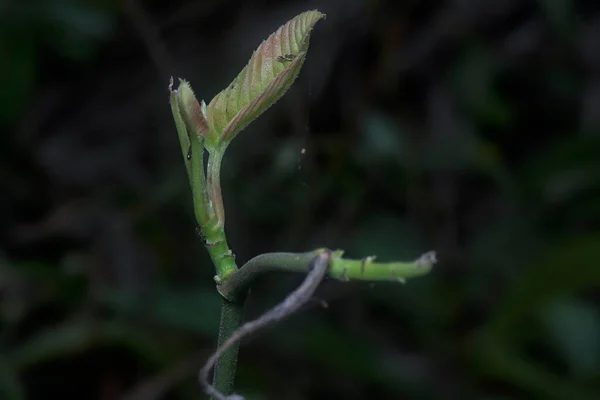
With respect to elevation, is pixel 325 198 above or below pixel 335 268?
above

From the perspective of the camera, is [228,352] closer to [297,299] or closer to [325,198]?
[297,299]

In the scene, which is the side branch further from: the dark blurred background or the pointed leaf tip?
the dark blurred background

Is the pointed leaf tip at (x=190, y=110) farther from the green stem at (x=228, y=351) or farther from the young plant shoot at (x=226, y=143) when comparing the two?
the green stem at (x=228, y=351)

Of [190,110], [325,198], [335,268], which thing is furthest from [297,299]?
[325,198]

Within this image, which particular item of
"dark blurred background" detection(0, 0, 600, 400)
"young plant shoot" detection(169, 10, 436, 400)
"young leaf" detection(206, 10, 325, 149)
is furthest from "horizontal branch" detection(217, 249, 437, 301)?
"dark blurred background" detection(0, 0, 600, 400)

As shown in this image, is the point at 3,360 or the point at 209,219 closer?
the point at 209,219

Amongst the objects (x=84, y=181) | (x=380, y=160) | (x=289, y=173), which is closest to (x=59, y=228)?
(x=84, y=181)

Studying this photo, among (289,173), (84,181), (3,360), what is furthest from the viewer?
(84,181)

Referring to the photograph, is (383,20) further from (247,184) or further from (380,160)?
(247,184)

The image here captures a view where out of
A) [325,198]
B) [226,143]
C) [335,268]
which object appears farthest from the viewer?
[325,198]

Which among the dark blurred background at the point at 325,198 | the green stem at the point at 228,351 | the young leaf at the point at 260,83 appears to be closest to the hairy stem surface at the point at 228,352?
the green stem at the point at 228,351
